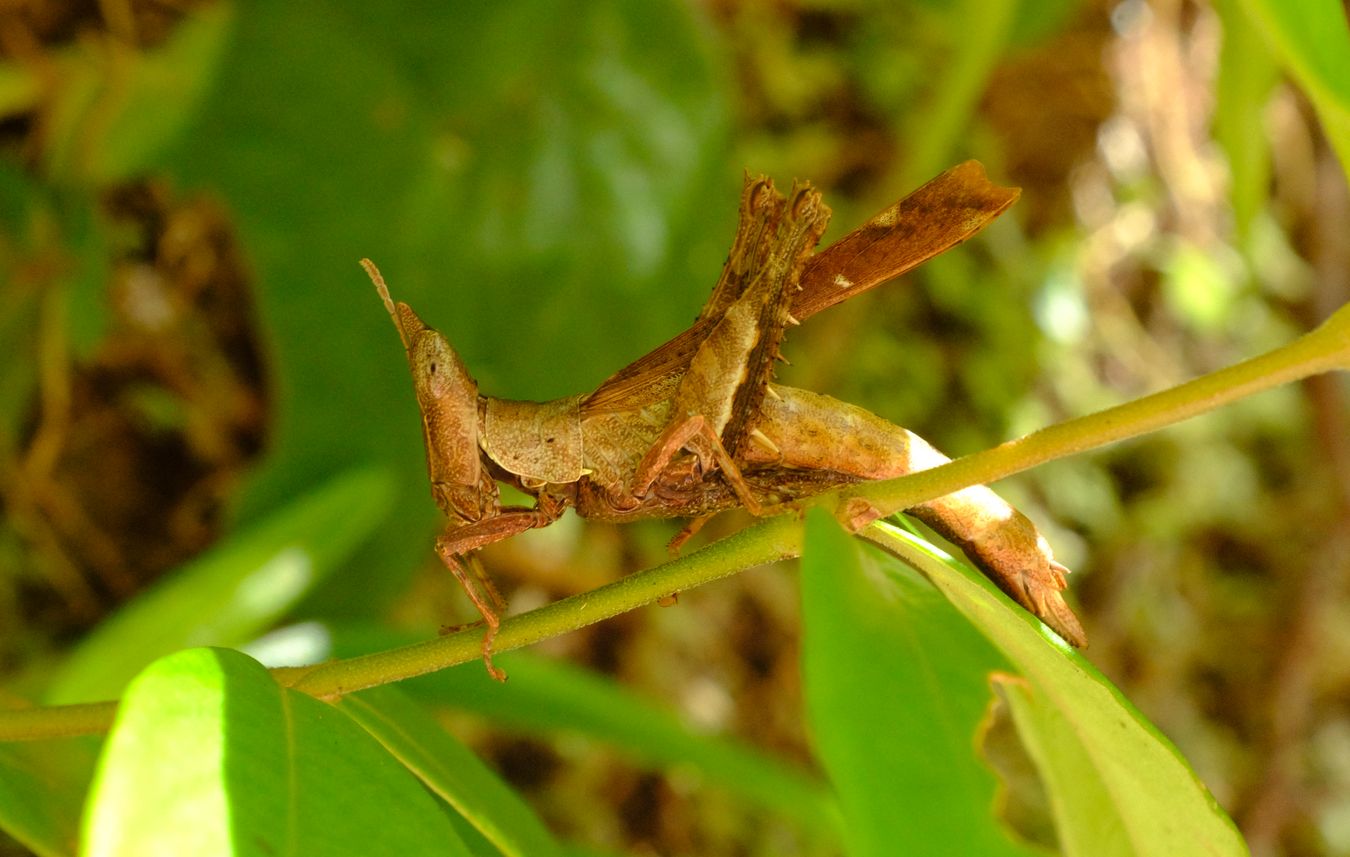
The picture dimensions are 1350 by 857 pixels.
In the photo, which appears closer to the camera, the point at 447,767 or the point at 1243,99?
the point at 447,767

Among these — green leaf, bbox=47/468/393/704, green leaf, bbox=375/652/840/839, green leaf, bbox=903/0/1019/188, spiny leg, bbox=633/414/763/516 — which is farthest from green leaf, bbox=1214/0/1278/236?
green leaf, bbox=47/468/393/704

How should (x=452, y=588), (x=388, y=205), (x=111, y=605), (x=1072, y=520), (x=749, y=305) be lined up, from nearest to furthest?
(x=749, y=305)
(x=388, y=205)
(x=111, y=605)
(x=452, y=588)
(x=1072, y=520)

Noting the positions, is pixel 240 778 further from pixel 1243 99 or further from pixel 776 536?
pixel 1243 99

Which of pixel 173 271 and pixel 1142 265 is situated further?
pixel 1142 265

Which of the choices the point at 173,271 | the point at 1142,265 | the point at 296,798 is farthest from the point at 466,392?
the point at 1142,265

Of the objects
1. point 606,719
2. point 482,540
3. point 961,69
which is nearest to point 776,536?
point 482,540

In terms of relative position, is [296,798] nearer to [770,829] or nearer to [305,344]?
[305,344]

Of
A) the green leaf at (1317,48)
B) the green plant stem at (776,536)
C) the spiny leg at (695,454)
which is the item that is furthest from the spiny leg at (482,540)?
the green leaf at (1317,48)
